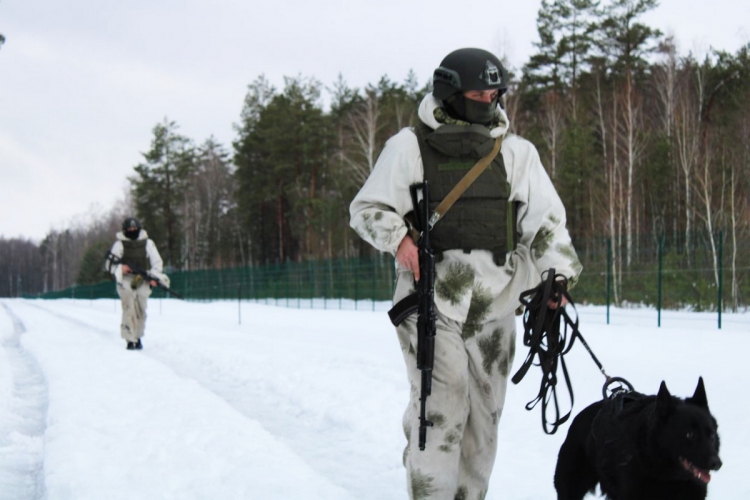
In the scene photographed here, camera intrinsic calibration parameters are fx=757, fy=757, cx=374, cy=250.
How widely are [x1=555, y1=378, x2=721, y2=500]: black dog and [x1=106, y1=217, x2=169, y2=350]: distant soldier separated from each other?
1062cm

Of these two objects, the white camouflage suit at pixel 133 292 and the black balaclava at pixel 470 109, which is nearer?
the black balaclava at pixel 470 109

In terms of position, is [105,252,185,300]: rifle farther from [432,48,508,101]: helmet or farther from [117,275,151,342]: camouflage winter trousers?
[432,48,508,101]: helmet

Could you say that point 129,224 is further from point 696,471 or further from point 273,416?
point 696,471

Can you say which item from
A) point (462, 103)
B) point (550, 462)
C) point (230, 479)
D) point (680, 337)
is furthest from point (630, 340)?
point (462, 103)

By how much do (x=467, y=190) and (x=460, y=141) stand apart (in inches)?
8.5

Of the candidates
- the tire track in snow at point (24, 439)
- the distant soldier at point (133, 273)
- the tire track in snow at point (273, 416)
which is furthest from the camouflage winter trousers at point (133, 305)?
the tire track in snow at point (24, 439)

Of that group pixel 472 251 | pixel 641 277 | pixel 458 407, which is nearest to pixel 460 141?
pixel 472 251

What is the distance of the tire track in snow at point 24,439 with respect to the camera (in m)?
4.67

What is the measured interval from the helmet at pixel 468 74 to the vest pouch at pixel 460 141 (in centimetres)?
17

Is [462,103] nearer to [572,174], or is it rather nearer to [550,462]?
[550,462]

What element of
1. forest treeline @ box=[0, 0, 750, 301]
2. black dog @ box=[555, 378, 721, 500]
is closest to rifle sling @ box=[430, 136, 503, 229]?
black dog @ box=[555, 378, 721, 500]

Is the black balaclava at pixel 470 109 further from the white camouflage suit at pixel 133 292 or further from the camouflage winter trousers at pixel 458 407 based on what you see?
the white camouflage suit at pixel 133 292

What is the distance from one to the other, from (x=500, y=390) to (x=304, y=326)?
48.1ft

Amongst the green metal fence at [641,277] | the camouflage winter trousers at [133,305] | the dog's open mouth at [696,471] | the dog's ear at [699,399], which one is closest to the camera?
the dog's open mouth at [696,471]
